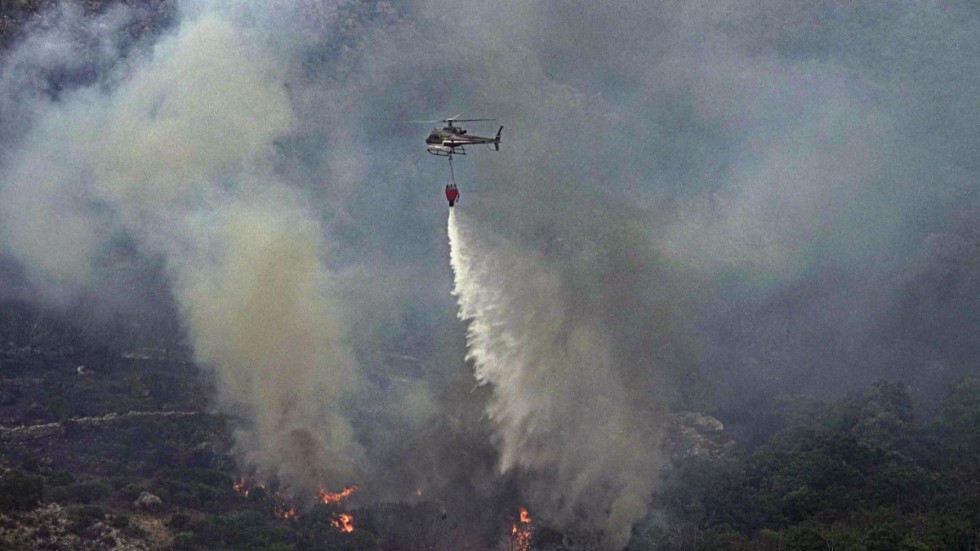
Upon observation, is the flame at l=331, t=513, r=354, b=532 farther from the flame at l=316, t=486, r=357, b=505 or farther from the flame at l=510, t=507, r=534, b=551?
the flame at l=510, t=507, r=534, b=551

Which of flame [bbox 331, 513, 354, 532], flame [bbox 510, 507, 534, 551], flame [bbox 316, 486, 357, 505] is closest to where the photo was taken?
flame [bbox 510, 507, 534, 551]

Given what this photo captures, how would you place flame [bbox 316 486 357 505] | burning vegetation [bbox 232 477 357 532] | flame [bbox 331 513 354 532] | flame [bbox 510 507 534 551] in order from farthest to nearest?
1. flame [bbox 316 486 357 505]
2. burning vegetation [bbox 232 477 357 532]
3. flame [bbox 331 513 354 532]
4. flame [bbox 510 507 534 551]

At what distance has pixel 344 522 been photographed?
155 meters

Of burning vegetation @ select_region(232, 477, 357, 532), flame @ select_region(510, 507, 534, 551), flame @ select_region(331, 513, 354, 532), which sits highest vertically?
burning vegetation @ select_region(232, 477, 357, 532)

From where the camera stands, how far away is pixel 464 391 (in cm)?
17188

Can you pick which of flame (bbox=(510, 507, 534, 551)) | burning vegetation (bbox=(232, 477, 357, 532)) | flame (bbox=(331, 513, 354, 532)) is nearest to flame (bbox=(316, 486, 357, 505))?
burning vegetation (bbox=(232, 477, 357, 532))

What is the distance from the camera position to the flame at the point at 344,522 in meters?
154

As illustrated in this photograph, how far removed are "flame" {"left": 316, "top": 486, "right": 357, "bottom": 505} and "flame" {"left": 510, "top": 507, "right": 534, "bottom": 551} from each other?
730 inches

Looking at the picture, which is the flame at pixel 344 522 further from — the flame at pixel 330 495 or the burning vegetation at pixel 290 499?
the flame at pixel 330 495

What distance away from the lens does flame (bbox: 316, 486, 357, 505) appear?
15812cm

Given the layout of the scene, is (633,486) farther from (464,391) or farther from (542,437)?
(464,391)

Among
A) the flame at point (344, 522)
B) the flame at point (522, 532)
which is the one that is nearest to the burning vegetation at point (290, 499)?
the flame at point (344, 522)

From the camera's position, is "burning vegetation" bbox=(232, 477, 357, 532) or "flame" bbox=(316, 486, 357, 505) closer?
"burning vegetation" bbox=(232, 477, 357, 532)

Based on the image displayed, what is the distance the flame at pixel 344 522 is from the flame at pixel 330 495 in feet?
8.02
